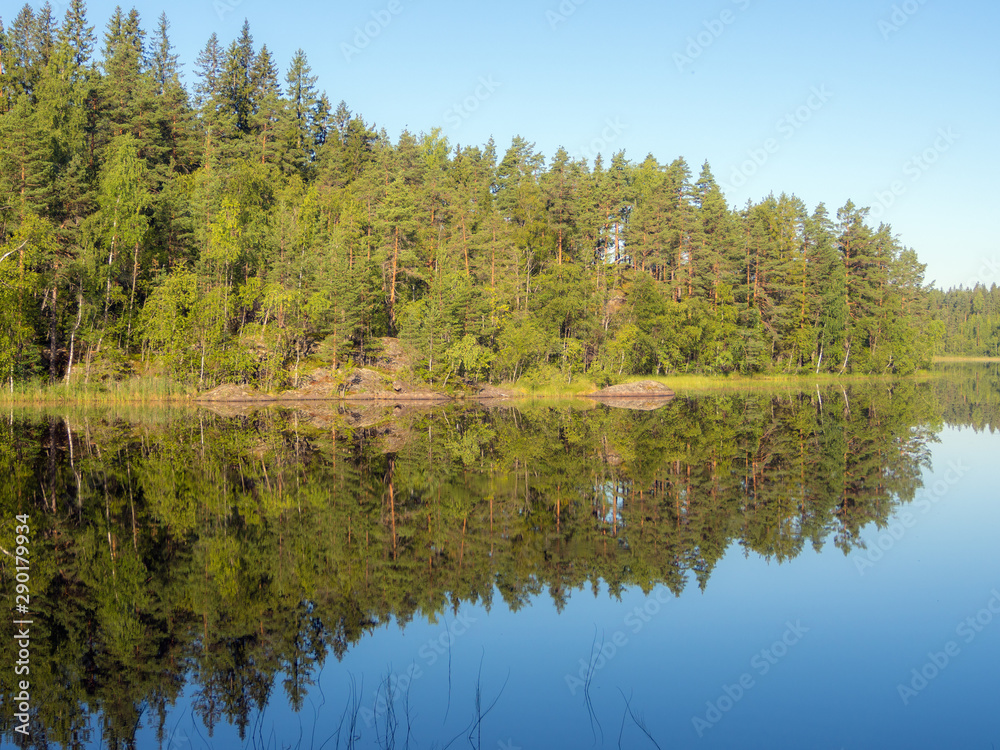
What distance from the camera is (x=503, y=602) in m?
11.4

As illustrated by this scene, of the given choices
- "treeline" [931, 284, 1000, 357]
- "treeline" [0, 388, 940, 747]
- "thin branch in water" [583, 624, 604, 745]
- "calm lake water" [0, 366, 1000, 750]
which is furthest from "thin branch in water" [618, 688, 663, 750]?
"treeline" [931, 284, 1000, 357]

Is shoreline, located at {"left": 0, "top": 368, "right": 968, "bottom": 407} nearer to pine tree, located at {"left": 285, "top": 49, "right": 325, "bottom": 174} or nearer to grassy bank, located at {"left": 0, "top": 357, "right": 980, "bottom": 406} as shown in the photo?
grassy bank, located at {"left": 0, "top": 357, "right": 980, "bottom": 406}

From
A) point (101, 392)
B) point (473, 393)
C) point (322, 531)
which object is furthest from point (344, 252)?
point (322, 531)

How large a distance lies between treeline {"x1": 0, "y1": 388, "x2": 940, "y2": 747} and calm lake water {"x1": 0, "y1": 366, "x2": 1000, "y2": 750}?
69 millimetres

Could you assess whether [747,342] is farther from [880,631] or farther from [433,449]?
[880,631]

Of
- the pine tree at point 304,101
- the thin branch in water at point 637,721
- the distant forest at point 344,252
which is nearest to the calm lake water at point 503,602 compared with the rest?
the thin branch in water at point 637,721

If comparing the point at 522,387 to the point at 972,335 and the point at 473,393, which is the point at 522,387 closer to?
the point at 473,393

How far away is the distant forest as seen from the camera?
50375 mm

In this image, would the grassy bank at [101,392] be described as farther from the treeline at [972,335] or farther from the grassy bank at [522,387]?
the treeline at [972,335]

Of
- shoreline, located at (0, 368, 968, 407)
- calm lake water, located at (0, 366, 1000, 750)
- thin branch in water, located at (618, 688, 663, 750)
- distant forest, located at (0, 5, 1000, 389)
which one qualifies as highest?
distant forest, located at (0, 5, 1000, 389)

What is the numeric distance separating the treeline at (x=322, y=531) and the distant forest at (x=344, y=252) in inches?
831

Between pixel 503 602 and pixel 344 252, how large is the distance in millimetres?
52233

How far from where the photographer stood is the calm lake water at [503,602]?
7809 millimetres

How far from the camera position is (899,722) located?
792cm
